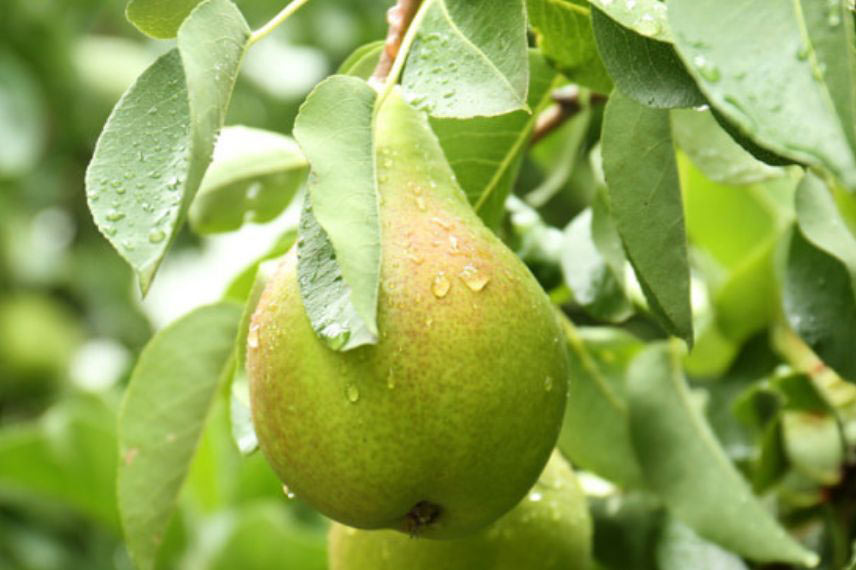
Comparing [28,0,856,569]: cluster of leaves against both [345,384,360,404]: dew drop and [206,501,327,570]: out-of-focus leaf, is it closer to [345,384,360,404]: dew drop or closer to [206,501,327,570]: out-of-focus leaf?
[345,384,360,404]: dew drop

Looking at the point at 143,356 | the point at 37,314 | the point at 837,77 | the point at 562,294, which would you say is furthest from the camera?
the point at 37,314

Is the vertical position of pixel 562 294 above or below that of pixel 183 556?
above

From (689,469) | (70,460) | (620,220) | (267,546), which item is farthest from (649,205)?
(70,460)

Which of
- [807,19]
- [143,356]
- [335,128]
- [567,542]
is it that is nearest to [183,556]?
[143,356]

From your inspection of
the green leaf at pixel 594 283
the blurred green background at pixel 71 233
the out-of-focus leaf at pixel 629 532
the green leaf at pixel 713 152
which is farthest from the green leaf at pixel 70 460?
the green leaf at pixel 713 152

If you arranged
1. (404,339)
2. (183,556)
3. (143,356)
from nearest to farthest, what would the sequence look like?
1. (404,339)
2. (143,356)
3. (183,556)

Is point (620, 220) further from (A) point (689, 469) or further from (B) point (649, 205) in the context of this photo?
(A) point (689, 469)

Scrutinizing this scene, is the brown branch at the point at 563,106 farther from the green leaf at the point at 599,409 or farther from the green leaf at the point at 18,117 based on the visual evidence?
the green leaf at the point at 18,117

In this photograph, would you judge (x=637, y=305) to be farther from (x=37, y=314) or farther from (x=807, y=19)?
(x=37, y=314)
